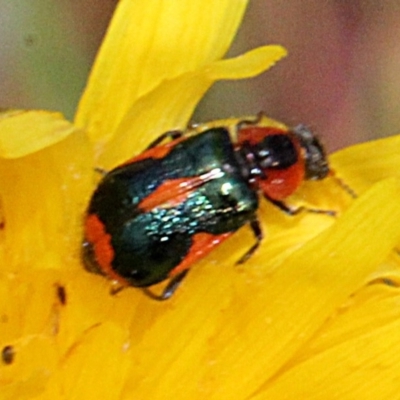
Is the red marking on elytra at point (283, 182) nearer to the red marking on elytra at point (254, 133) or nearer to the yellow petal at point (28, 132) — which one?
the red marking on elytra at point (254, 133)

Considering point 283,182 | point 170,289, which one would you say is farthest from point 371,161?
point 170,289

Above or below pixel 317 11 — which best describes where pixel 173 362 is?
below

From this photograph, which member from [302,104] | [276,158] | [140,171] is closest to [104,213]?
[140,171]

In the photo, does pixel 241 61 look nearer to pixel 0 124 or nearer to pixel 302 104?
pixel 0 124

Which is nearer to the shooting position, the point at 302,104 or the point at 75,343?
the point at 75,343

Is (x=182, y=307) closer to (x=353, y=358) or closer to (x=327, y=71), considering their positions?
(x=353, y=358)
